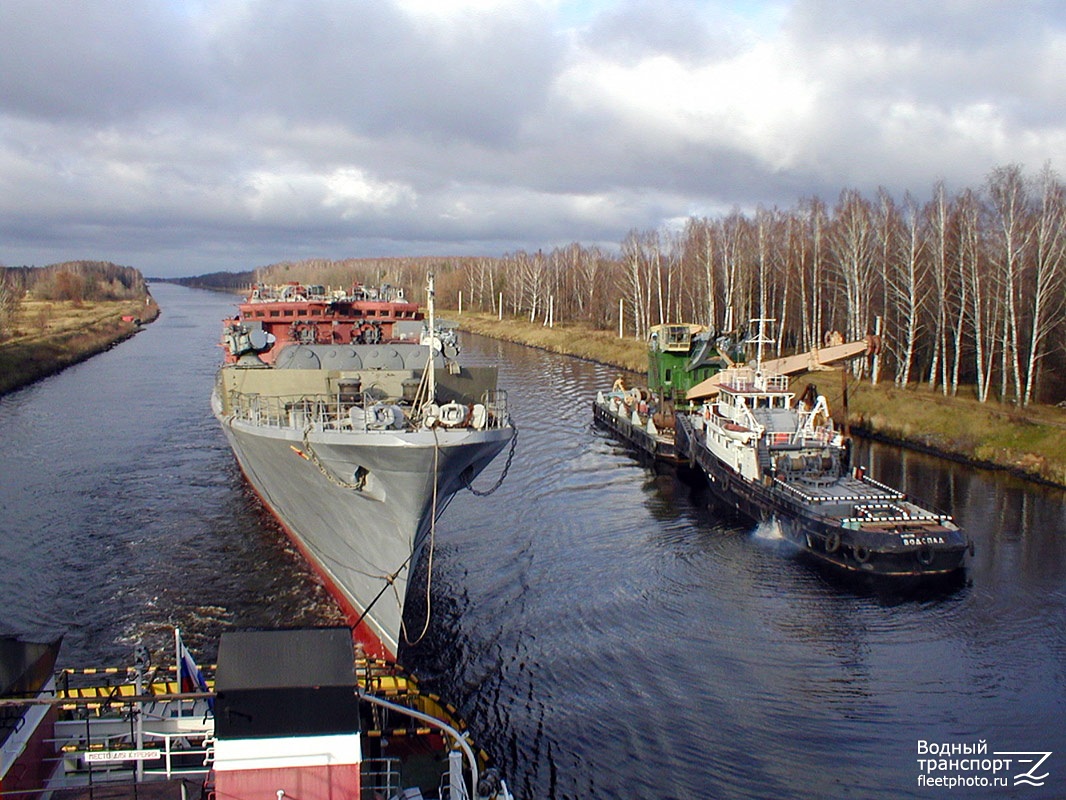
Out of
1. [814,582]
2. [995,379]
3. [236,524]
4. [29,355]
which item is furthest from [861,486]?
[29,355]

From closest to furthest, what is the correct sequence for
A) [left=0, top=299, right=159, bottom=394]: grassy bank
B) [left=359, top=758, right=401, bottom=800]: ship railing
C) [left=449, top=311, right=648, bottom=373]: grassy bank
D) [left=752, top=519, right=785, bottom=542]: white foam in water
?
[left=359, top=758, right=401, bottom=800]: ship railing → [left=752, top=519, right=785, bottom=542]: white foam in water → [left=0, top=299, right=159, bottom=394]: grassy bank → [left=449, top=311, right=648, bottom=373]: grassy bank

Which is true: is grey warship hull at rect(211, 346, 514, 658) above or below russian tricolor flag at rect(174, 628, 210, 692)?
above

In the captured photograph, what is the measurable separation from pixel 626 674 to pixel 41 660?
31.8 ft

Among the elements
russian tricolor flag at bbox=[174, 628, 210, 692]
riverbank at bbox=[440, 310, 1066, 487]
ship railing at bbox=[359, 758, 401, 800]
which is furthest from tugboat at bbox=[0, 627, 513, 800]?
riverbank at bbox=[440, 310, 1066, 487]

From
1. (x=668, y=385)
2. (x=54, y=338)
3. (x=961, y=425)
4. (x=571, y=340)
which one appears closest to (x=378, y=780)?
(x=961, y=425)

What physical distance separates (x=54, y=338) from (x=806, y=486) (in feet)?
204

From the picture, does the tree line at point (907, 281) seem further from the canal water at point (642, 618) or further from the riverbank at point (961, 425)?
the canal water at point (642, 618)

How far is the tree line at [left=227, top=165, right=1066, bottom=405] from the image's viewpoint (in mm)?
33969

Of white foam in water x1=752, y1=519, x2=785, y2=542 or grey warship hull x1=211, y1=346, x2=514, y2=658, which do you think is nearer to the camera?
grey warship hull x1=211, y1=346, x2=514, y2=658

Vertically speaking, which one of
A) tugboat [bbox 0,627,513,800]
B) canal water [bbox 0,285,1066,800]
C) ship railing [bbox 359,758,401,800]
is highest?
tugboat [bbox 0,627,513,800]

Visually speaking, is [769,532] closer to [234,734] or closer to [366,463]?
[366,463]

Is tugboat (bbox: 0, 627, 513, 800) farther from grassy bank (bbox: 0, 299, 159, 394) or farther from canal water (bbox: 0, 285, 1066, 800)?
grassy bank (bbox: 0, 299, 159, 394)

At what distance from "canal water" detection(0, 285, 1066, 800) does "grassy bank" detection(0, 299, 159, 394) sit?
25415 mm

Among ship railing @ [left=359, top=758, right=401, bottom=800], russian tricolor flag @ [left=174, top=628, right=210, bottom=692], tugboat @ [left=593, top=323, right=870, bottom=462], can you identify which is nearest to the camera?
ship railing @ [left=359, top=758, right=401, bottom=800]
